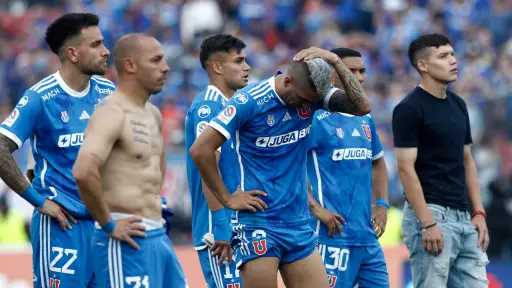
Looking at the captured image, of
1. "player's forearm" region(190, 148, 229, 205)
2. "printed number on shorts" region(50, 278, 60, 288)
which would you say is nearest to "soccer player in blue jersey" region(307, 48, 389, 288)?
"player's forearm" region(190, 148, 229, 205)

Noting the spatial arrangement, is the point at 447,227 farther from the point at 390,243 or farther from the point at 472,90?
the point at 472,90

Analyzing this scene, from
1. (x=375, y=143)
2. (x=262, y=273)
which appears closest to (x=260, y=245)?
(x=262, y=273)

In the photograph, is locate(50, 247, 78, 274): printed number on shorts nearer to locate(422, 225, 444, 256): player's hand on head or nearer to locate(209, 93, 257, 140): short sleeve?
locate(209, 93, 257, 140): short sleeve

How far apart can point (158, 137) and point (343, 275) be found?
109 inches

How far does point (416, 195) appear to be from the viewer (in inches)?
372

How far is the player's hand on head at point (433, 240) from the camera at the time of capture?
9398 mm

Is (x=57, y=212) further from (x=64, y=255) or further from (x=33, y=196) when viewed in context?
(x=64, y=255)

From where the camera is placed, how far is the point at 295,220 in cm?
845

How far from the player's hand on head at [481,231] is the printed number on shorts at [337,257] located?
1.25 m

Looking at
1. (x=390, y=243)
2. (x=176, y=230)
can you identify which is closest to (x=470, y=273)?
(x=390, y=243)

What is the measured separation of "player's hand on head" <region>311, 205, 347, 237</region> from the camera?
31.0 feet

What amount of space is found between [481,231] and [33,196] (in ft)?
13.4

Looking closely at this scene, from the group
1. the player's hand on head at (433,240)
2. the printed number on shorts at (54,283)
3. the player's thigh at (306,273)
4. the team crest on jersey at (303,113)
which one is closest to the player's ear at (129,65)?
the team crest on jersey at (303,113)

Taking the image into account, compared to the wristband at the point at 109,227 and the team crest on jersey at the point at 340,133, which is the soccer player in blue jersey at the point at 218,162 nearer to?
the team crest on jersey at the point at 340,133
